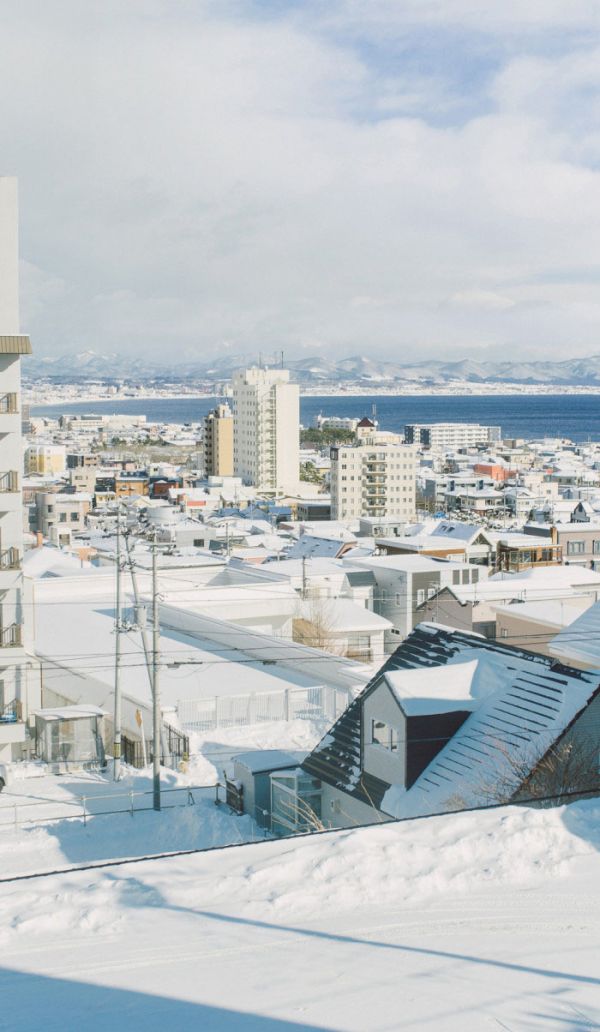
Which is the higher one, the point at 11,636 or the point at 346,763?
the point at 11,636

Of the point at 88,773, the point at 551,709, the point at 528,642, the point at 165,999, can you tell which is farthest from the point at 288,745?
the point at 528,642

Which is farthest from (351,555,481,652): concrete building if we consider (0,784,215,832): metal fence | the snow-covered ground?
the snow-covered ground

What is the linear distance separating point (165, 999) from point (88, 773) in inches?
189

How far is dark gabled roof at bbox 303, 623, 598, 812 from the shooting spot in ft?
15.4

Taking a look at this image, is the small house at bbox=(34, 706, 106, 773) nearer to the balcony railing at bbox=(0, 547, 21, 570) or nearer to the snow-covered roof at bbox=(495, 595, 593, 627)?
the balcony railing at bbox=(0, 547, 21, 570)

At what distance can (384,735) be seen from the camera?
16.4ft

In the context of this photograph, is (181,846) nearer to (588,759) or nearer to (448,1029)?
(588,759)

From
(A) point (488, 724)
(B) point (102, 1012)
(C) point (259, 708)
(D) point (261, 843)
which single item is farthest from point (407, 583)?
(B) point (102, 1012)

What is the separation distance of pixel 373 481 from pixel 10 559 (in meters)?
29.3

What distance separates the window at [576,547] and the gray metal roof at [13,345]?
1463 cm

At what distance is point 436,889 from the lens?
295 cm

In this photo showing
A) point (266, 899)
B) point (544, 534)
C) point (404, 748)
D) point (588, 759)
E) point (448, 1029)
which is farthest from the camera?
point (544, 534)

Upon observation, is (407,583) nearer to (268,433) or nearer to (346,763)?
(346,763)

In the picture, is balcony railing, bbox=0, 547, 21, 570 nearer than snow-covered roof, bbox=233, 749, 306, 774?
No
